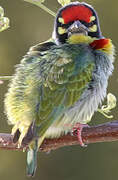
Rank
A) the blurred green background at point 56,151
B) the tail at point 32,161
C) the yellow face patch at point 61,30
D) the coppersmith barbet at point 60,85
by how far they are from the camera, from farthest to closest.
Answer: the blurred green background at point 56,151 → the yellow face patch at point 61,30 → the coppersmith barbet at point 60,85 → the tail at point 32,161

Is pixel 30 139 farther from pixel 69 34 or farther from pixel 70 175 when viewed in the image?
pixel 70 175

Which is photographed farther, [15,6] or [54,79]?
[15,6]

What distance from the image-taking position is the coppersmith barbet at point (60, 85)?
2234 mm

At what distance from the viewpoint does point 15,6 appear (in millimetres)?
5277

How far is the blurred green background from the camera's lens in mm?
4914

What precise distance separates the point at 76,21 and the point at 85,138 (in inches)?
20.7

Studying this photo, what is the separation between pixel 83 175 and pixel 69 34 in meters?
2.53

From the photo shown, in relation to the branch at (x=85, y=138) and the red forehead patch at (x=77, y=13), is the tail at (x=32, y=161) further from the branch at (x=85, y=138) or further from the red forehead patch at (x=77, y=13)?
the red forehead patch at (x=77, y=13)

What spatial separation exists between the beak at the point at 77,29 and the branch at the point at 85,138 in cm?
44

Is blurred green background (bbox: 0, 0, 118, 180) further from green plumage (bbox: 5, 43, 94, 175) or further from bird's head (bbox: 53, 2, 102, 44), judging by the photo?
green plumage (bbox: 5, 43, 94, 175)

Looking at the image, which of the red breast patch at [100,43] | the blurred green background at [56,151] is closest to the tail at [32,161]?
the red breast patch at [100,43]

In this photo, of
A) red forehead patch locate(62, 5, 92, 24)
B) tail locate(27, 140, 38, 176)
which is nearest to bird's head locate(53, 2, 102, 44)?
red forehead patch locate(62, 5, 92, 24)

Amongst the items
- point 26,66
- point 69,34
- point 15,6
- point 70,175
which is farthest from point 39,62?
point 15,6

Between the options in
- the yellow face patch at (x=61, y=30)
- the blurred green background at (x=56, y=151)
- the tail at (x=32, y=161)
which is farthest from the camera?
the blurred green background at (x=56, y=151)
